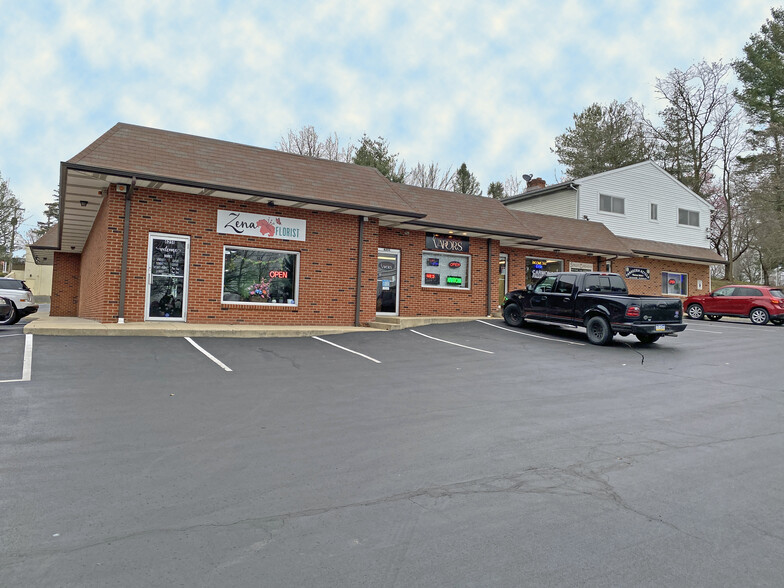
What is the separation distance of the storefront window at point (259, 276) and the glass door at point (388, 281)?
3452 millimetres

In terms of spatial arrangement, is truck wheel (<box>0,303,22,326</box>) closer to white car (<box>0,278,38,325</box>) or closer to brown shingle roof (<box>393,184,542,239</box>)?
white car (<box>0,278,38,325</box>)

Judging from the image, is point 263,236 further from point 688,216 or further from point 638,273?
point 688,216

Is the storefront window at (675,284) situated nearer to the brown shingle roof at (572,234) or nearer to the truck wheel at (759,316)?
the brown shingle roof at (572,234)

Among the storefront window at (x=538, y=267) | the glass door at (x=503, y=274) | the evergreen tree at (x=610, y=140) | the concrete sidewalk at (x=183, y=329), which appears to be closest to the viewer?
the concrete sidewalk at (x=183, y=329)

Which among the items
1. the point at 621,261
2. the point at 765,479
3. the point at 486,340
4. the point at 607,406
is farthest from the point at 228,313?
the point at 621,261

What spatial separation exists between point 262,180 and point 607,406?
9895 mm

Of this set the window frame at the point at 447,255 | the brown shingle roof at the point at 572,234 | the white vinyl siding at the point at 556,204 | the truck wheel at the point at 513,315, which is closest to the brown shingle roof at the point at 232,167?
the window frame at the point at 447,255

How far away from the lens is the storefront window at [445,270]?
1739 cm

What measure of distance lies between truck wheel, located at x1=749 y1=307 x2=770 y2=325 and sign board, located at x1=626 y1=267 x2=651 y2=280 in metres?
5.52

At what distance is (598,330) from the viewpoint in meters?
13.0

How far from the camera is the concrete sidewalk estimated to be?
34.4 ft

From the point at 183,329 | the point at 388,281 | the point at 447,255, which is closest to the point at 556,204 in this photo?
the point at 447,255

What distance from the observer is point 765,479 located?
4.18 meters

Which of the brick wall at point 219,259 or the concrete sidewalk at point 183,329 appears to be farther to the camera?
the brick wall at point 219,259
